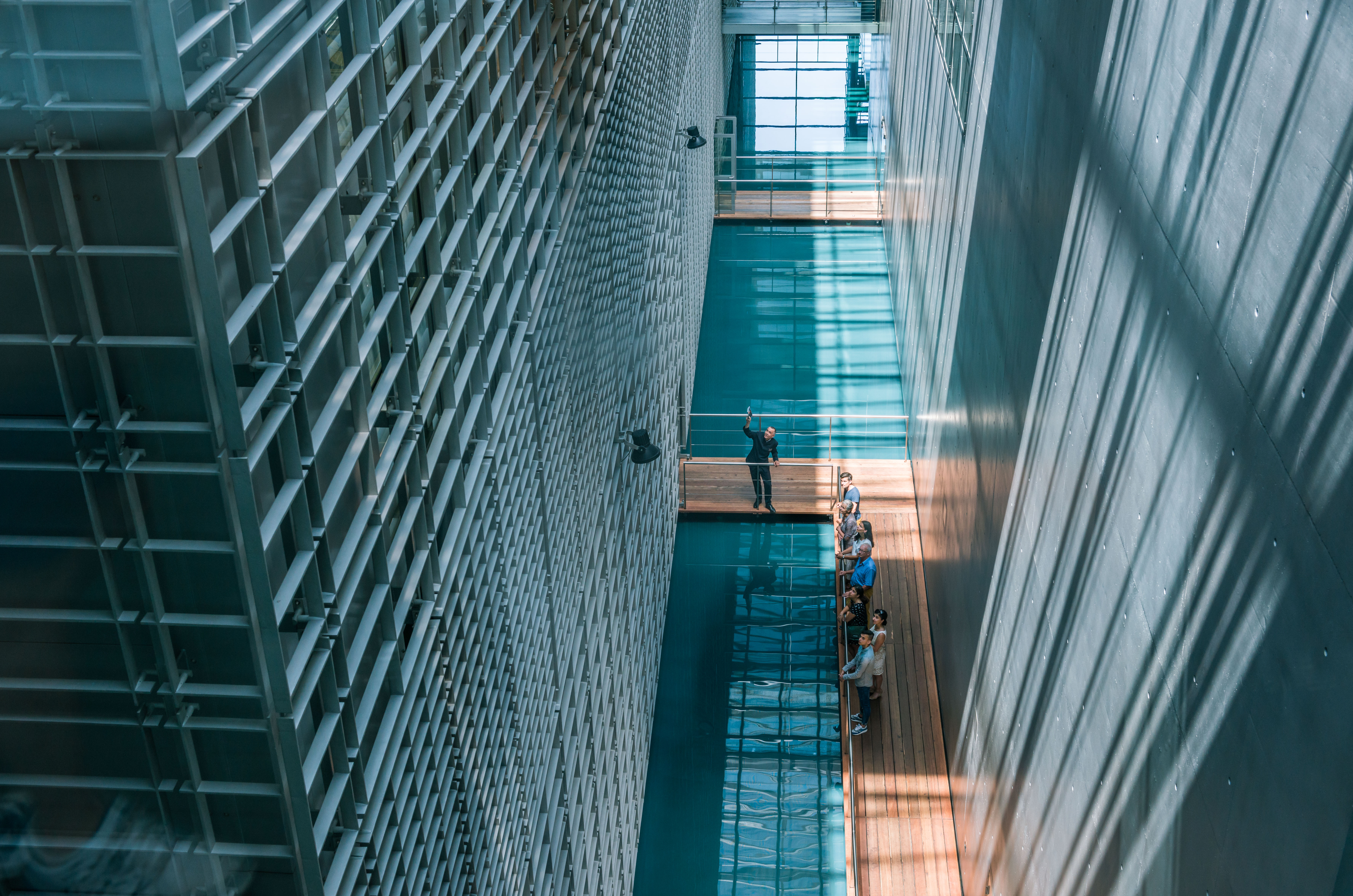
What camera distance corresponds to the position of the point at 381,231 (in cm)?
423

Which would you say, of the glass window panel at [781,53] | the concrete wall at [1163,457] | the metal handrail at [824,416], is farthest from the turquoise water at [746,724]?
the glass window panel at [781,53]

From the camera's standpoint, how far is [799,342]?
68.2 ft

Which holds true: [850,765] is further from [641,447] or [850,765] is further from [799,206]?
[799,206]

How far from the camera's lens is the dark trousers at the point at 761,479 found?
51.1 feet

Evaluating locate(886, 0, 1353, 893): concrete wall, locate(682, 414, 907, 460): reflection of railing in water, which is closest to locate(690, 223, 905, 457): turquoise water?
locate(682, 414, 907, 460): reflection of railing in water

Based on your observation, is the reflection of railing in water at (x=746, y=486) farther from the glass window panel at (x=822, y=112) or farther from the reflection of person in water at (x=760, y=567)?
the glass window panel at (x=822, y=112)

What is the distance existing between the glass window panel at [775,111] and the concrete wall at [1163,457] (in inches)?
875

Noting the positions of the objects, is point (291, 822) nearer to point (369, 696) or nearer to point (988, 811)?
point (369, 696)

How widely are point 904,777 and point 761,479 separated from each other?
492 centimetres

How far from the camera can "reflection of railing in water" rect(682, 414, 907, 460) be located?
17.1 metres

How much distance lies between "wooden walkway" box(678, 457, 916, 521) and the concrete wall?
510 centimetres

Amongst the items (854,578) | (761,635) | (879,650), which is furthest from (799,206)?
(879,650)

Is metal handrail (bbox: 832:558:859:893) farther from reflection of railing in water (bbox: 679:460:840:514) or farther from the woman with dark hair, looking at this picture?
reflection of railing in water (bbox: 679:460:840:514)

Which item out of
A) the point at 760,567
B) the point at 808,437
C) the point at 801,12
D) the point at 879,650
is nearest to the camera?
the point at 879,650
